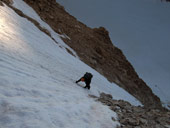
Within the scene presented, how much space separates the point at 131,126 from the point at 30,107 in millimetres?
3666

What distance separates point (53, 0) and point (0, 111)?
1721 inches

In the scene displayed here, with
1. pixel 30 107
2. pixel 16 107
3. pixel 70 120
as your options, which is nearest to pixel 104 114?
pixel 70 120

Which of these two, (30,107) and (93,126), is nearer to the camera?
(30,107)

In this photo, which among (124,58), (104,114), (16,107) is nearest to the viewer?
(16,107)

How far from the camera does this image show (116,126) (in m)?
5.03

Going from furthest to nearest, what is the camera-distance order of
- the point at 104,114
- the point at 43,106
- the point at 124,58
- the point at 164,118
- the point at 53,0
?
the point at 124,58 → the point at 53,0 → the point at 164,118 → the point at 104,114 → the point at 43,106

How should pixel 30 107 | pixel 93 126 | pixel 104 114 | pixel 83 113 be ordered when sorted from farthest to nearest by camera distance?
pixel 104 114 < pixel 83 113 < pixel 93 126 < pixel 30 107

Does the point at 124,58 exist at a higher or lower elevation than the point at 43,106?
higher

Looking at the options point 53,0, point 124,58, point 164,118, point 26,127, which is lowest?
point 26,127

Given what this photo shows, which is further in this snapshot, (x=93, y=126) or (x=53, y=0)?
(x=53, y=0)

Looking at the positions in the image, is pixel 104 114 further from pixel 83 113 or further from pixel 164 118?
pixel 164 118

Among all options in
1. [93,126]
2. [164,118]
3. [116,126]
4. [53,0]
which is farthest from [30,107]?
[53,0]

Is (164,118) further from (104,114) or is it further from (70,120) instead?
(70,120)

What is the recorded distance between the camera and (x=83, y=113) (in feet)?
16.3
